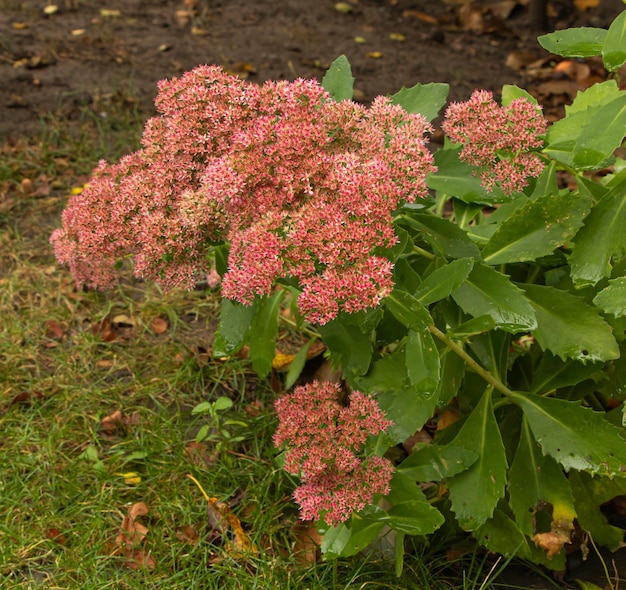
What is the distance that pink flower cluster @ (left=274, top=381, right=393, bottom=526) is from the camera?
1.81 m

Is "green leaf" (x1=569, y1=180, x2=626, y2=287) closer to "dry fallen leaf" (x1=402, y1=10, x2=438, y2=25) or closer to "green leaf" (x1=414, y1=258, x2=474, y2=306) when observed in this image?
"green leaf" (x1=414, y1=258, x2=474, y2=306)

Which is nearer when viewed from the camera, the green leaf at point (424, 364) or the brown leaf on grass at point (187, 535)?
the green leaf at point (424, 364)

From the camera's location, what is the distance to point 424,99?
2117 millimetres

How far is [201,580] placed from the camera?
7.64ft

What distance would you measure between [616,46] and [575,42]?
19 cm

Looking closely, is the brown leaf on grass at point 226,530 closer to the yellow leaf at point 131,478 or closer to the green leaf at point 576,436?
the yellow leaf at point 131,478

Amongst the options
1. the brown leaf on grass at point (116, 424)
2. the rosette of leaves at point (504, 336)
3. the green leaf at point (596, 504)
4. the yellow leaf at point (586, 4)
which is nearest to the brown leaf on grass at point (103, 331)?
the brown leaf on grass at point (116, 424)

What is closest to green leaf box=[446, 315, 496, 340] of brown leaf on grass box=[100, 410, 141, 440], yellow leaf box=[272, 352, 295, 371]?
yellow leaf box=[272, 352, 295, 371]

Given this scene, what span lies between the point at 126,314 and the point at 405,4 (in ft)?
11.6

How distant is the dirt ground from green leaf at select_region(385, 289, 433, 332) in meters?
3.18

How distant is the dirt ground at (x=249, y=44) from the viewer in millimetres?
4695

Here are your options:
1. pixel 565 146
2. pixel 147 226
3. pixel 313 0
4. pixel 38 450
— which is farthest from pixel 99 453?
pixel 313 0

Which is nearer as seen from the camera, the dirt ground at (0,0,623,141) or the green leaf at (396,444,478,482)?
the green leaf at (396,444,478,482)

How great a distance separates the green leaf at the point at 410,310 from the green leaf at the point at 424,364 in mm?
40
